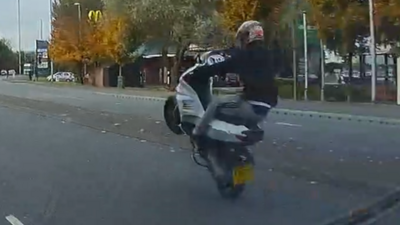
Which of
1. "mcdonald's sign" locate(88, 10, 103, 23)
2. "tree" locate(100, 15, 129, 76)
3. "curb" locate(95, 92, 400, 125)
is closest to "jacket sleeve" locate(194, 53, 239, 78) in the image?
"curb" locate(95, 92, 400, 125)

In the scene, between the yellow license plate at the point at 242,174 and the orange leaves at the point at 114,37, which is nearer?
the yellow license plate at the point at 242,174

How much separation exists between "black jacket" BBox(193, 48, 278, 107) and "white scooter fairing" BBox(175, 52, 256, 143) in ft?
0.32

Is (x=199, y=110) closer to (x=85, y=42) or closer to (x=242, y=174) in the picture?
(x=242, y=174)

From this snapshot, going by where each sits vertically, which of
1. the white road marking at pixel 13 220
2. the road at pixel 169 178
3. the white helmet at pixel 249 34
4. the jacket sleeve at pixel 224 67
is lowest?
the white road marking at pixel 13 220

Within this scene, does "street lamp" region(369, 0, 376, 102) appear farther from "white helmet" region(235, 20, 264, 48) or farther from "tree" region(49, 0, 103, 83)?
"tree" region(49, 0, 103, 83)

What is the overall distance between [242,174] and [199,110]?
837 millimetres

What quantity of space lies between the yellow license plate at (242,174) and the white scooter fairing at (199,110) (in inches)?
14.1

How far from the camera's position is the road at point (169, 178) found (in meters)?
7.56

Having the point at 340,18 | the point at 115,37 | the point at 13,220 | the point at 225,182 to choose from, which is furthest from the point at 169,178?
the point at 115,37

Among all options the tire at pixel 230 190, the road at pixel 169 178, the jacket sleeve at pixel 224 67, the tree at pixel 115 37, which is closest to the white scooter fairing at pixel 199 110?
the jacket sleeve at pixel 224 67

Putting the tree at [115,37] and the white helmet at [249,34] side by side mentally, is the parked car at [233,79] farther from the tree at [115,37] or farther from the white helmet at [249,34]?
the tree at [115,37]

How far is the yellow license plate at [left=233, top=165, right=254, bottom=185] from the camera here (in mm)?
7973

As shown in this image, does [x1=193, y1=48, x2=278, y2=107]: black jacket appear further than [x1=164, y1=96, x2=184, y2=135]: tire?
No

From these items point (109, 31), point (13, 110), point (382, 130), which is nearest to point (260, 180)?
point (382, 130)
